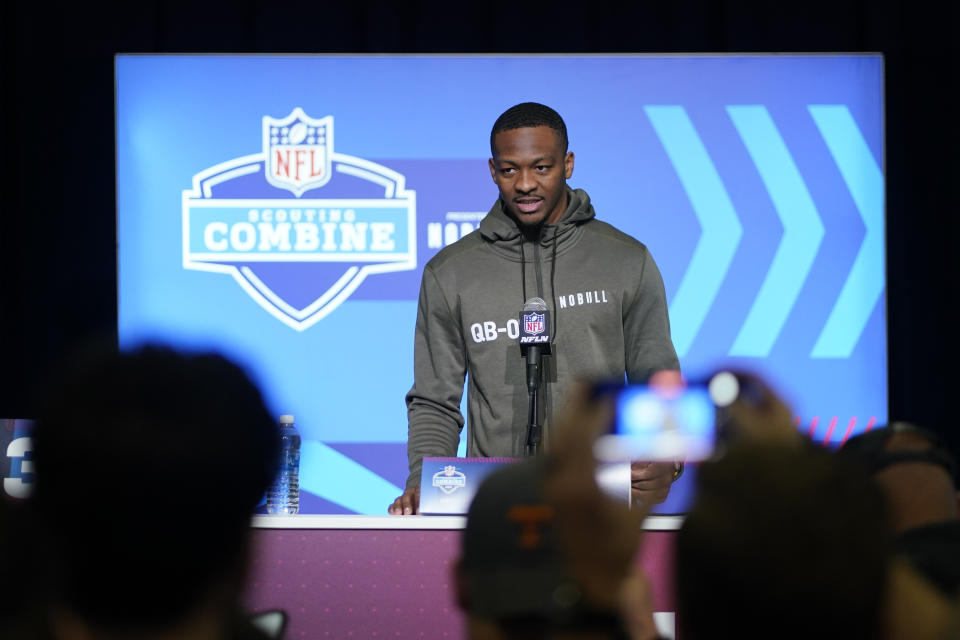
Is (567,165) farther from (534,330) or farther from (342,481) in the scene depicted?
(342,481)

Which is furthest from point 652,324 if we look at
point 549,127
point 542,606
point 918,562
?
point 542,606

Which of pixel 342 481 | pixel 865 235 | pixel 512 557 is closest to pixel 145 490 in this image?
pixel 512 557

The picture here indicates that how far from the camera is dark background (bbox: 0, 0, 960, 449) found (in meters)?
5.29

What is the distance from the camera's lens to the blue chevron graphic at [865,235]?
482 cm

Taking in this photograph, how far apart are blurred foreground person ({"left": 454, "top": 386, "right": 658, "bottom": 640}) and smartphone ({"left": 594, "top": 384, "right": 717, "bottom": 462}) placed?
19 cm

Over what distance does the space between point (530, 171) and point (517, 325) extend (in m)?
0.47

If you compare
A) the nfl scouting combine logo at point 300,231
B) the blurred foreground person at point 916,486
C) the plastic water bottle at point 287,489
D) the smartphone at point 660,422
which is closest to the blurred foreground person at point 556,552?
the smartphone at point 660,422

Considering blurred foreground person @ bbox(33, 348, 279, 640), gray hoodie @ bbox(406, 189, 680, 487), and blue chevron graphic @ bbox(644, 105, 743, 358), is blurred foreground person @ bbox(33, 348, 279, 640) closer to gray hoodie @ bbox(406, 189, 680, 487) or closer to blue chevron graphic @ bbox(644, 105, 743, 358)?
gray hoodie @ bbox(406, 189, 680, 487)

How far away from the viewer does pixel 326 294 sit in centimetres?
486

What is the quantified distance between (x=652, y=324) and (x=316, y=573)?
1387 mm

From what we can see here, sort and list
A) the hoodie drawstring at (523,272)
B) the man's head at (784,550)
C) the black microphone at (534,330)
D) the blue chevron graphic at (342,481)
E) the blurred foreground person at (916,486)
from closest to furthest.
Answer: the man's head at (784,550) < the blurred foreground person at (916,486) < the black microphone at (534,330) < the hoodie drawstring at (523,272) < the blue chevron graphic at (342,481)

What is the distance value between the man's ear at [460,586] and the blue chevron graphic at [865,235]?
401cm
